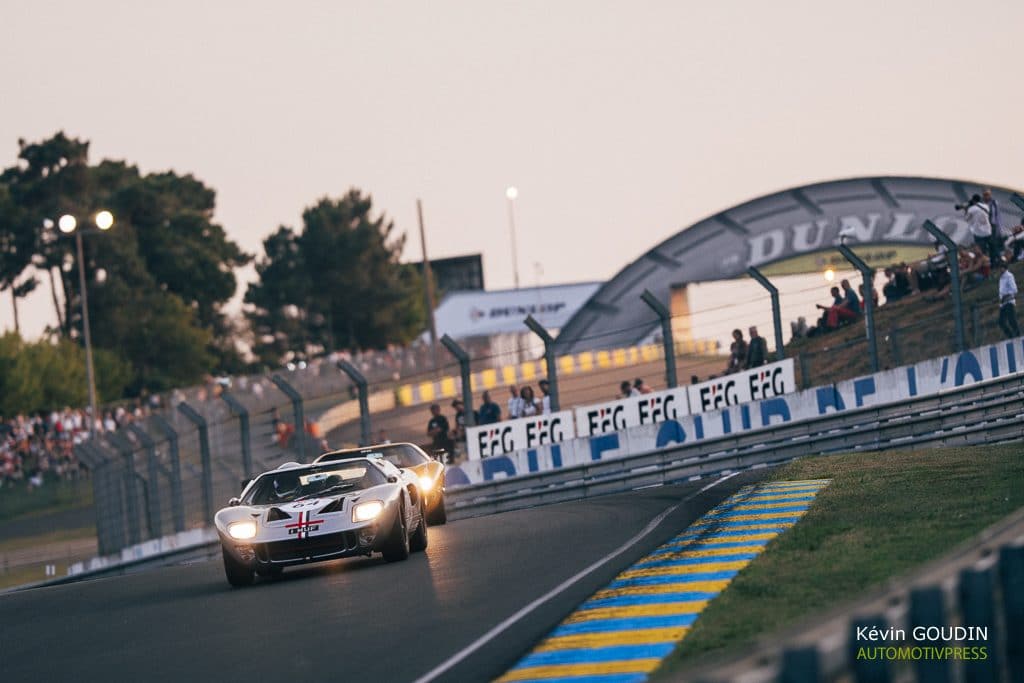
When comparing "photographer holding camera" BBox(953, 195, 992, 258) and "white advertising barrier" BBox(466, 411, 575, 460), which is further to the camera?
"photographer holding camera" BBox(953, 195, 992, 258)

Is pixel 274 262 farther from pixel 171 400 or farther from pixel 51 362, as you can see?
pixel 171 400

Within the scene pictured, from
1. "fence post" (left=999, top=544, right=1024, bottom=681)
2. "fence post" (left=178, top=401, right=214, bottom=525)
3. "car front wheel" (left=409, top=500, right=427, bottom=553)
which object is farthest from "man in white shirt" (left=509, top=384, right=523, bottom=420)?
"fence post" (left=999, top=544, right=1024, bottom=681)

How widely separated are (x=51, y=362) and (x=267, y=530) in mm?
55957

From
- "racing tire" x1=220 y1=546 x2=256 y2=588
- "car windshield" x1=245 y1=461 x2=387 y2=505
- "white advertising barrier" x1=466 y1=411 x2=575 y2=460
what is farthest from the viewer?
"white advertising barrier" x1=466 y1=411 x2=575 y2=460

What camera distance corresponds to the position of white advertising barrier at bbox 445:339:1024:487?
21.1 metres

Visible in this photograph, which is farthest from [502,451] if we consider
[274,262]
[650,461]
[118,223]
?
[274,262]

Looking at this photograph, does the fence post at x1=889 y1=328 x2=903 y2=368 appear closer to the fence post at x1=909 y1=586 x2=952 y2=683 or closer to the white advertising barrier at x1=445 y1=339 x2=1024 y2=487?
the white advertising barrier at x1=445 y1=339 x2=1024 y2=487

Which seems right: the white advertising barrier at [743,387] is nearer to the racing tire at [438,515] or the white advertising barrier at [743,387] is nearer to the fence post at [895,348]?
the fence post at [895,348]

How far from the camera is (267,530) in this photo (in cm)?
1391

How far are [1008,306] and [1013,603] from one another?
17.0 metres

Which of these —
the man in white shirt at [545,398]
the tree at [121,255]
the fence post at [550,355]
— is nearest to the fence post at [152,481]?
the man in white shirt at [545,398]

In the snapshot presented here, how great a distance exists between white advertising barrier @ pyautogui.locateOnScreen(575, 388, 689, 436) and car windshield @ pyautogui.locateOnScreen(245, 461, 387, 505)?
7.91 meters

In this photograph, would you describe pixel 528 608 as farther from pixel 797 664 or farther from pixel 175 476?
pixel 175 476

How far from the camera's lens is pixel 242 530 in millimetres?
14016
